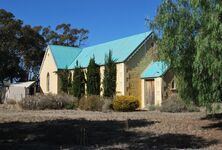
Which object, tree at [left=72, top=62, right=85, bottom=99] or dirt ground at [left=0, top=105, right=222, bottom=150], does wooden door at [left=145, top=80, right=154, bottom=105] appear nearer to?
tree at [left=72, top=62, right=85, bottom=99]

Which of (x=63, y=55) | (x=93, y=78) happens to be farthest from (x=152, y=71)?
(x=63, y=55)

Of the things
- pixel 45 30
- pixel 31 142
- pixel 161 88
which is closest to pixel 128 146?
pixel 31 142

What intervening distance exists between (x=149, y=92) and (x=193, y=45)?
20177 millimetres

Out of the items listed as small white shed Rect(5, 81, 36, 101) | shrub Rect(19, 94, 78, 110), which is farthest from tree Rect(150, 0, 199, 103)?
small white shed Rect(5, 81, 36, 101)

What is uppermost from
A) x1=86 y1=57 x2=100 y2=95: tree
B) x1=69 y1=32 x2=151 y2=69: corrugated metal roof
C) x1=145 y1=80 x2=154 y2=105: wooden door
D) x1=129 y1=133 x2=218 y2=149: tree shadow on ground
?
x1=69 y1=32 x2=151 y2=69: corrugated metal roof

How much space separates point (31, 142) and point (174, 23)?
7009 mm

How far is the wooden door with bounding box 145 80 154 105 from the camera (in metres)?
36.0

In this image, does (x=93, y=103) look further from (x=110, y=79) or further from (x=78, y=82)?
(x=78, y=82)

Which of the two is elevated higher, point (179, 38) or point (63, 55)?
point (63, 55)

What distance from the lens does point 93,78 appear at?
130ft

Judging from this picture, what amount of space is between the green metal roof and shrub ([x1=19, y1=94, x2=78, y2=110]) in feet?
20.1

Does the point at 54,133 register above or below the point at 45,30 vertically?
below

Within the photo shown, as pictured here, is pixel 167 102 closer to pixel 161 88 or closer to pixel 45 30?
pixel 161 88

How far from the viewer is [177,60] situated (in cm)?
1670
